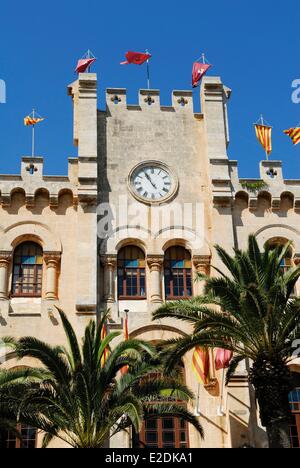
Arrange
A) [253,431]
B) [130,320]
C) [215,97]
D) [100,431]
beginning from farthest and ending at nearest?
[215,97] < [130,320] < [253,431] < [100,431]

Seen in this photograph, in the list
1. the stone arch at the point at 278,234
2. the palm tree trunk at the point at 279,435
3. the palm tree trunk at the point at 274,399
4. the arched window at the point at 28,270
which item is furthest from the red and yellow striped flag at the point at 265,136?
the palm tree trunk at the point at 279,435

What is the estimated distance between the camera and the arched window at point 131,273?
2870cm

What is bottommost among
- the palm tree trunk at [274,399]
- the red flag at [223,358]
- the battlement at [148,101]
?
the palm tree trunk at [274,399]

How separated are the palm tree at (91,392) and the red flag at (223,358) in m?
3.32

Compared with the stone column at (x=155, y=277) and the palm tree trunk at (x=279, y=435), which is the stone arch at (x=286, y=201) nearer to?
the stone column at (x=155, y=277)

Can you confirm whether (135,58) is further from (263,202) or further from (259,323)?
(259,323)

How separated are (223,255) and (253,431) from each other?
6648mm

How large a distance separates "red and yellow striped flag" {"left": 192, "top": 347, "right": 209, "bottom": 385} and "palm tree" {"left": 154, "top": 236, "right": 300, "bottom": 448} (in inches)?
131

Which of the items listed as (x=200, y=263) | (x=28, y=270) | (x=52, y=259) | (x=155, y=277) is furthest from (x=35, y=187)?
(x=200, y=263)

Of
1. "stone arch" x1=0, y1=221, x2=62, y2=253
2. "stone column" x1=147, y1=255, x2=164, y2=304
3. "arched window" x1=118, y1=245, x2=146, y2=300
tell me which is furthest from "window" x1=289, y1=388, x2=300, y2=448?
"stone arch" x1=0, y1=221, x2=62, y2=253

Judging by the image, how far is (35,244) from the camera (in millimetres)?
29219

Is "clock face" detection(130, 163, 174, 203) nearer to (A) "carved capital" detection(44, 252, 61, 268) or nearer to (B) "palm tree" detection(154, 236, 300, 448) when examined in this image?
(A) "carved capital" detection(44, 252, 61, 268)

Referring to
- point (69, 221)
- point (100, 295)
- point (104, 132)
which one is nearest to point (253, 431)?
point (100, 295)
